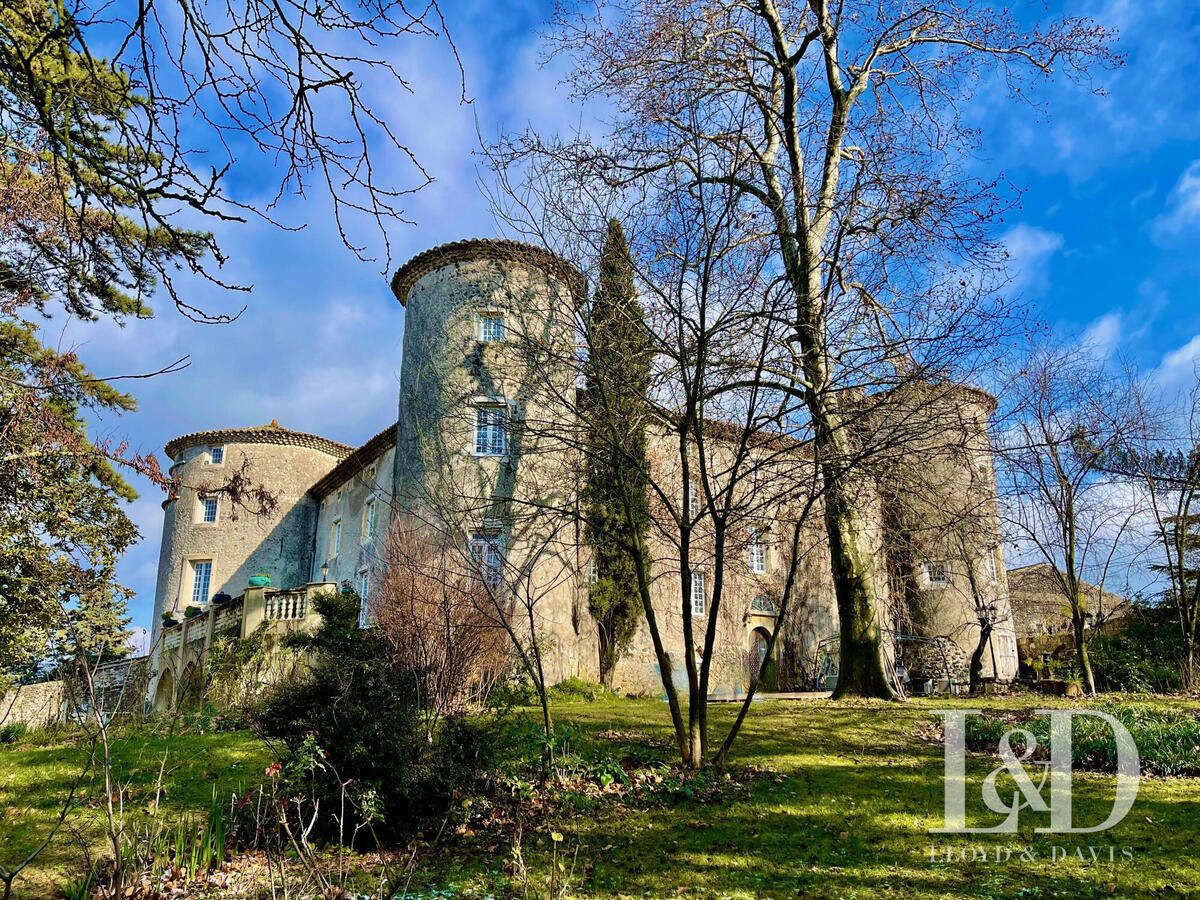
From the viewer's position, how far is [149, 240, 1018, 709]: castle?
56.6 feet

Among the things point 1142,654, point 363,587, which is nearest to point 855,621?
point 1142,654

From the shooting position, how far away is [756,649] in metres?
23.3

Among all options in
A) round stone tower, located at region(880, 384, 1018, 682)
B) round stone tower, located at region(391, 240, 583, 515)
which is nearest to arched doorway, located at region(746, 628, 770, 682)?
round stone tower, located at region(880, 384, 1018, 682)

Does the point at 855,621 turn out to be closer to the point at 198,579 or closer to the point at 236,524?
the point at 236,524

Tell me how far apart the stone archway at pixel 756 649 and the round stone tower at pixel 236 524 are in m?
16.3

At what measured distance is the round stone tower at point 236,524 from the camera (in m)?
28.9

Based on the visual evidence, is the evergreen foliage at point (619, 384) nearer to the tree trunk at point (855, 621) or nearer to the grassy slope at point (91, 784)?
the grassy slope at point (91, 784)

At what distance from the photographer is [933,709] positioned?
1041 cm

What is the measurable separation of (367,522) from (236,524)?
877 centimetres

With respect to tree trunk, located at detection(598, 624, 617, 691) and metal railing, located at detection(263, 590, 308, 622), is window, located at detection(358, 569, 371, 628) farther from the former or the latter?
tree trunk, located at detection(598, 624, 617, 691)

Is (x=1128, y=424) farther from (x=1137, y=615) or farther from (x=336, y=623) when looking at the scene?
(x=336, y=623)

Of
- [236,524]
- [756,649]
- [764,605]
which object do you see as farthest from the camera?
[236,524]

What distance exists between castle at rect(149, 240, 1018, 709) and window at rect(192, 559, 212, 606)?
0.04 meters

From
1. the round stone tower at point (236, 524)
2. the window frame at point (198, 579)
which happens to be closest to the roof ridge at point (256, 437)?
the round stone tower at point (236, 524)
